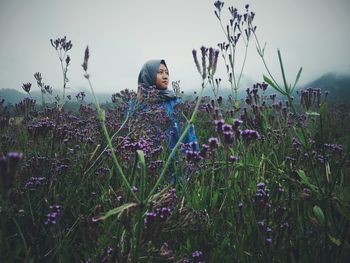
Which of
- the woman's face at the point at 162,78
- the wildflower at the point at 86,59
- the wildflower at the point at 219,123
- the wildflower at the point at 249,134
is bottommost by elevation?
the wildflower at the point at 249,134

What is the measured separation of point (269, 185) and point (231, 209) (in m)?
0.72

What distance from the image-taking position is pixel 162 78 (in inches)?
186

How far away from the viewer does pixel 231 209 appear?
6.00 feet

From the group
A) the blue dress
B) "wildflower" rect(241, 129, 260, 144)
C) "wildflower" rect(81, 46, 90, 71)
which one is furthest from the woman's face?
"wildflower" rect(81, 46, 90, 71)

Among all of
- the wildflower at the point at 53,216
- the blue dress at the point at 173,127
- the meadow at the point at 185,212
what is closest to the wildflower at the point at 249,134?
the meadow at the point at 185,212

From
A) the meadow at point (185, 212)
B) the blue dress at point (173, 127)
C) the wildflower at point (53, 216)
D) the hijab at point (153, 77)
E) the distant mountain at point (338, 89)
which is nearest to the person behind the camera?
the meadow at point (185, 212)

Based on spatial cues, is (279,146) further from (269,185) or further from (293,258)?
(293,258)

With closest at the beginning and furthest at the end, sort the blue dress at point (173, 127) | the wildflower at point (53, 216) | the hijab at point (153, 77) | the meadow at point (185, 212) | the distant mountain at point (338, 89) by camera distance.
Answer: the meadow at point (185, 212) < the wildflower at point (53, 216) < the blue dress at point (173, 127) < the hijab at point (153, 77) < the distant mountain at point (338, 89)

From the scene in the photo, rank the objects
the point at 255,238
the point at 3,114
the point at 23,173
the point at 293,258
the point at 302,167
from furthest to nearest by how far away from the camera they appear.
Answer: the point at 3,114 < the point at 302,167 < the point at 23,173 < the point at 255,238 < the point at 293,258

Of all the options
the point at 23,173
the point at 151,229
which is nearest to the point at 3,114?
the point at 23,173

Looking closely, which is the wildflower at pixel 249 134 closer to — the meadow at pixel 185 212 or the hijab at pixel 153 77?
the meadow at pixel 185 212

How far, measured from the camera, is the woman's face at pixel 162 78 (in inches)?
185

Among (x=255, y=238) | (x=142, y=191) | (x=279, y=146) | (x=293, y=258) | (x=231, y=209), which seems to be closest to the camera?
(x=142, y=191)

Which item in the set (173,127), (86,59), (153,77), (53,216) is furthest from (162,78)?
(53,216)
